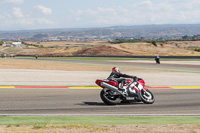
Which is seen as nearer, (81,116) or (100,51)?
(81,116)

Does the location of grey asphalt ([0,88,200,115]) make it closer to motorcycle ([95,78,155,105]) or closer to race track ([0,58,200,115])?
race track ([0,58,200,115])

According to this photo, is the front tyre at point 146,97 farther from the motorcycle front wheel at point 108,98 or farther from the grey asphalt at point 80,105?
the motorcycle front wheel at point 108,98

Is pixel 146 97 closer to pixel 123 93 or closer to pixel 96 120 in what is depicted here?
pixel 123 93

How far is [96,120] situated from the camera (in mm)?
9227

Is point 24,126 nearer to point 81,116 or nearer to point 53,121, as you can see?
point 53,121

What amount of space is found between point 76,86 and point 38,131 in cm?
1093

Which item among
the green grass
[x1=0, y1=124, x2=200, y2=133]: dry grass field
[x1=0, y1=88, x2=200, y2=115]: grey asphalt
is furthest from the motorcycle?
[x1=0, y1=124, x2=200, y2=133]: dry grass field

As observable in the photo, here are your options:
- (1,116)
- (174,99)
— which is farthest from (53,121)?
(174,99)

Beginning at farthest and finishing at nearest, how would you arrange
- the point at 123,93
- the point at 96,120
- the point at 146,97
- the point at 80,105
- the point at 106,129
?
the point at 146,97 → the point at 123,93 → the point at 80,105 → the point at 96,120 → the point at 106,129

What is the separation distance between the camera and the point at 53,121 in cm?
884

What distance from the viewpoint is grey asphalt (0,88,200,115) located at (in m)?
10.7

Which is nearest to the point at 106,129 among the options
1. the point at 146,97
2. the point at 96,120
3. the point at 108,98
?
the point at 96,120

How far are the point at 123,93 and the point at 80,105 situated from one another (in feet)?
5.15

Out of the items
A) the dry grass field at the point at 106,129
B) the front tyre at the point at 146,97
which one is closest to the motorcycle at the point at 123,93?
the front tyre at the point at 146,97
